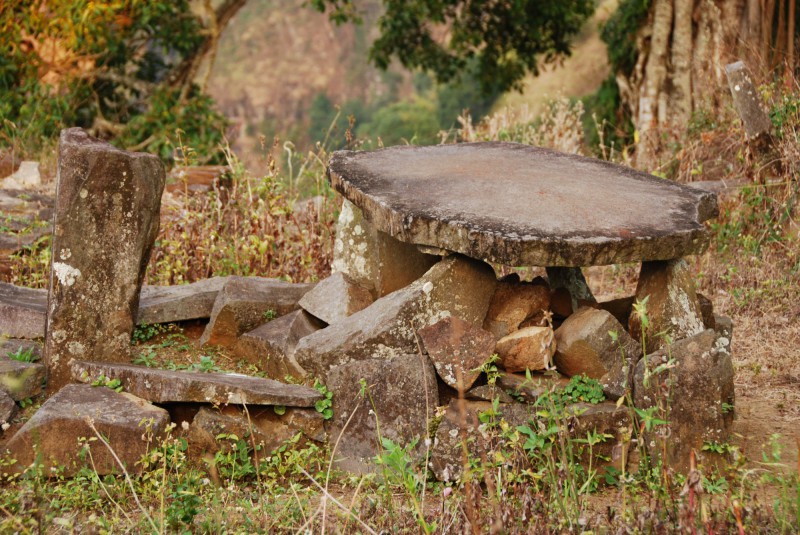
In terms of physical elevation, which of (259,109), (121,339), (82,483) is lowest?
(259,109)

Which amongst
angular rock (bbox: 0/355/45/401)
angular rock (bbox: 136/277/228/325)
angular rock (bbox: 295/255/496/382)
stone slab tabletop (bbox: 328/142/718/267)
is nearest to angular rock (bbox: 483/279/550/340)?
angular rock (bbox: 295/255/496/382)

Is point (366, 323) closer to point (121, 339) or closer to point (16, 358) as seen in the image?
point (121, 339)

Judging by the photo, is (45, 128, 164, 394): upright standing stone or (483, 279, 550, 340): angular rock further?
(483, 279, 550, 340): angular rock

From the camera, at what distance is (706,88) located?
973cm

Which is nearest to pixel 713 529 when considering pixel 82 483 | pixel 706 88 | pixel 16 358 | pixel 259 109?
pixel 82 483

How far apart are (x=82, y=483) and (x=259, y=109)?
5570 cm

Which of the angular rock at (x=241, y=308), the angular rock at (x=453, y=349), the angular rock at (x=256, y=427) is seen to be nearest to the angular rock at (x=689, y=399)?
the angular rock at (x=453, y=349)

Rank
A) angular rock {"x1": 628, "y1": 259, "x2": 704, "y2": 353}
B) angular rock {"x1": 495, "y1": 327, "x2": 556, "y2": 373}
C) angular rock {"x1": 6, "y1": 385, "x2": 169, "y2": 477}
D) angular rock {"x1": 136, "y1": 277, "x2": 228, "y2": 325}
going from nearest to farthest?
angular rock {"x1": 6, "y1": 385, "x2": 169, "y2": 477}, angular rock {"x1": 495, "y1": 327, "x2": 556, "y2": 373}, angular rock {"x1": 628, "y1": 259, "x2": 704, "y2": 353}, angular rock {"x1": 136, "y1": 277, "x2": 228, "y2": 325}

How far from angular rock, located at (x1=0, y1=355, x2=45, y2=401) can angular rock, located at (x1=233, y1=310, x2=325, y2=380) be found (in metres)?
0.99

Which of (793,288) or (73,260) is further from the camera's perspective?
(793,288)

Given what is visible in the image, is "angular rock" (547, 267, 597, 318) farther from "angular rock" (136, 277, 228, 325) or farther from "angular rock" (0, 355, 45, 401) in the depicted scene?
"angular rock" (0, 355, 45, 401)

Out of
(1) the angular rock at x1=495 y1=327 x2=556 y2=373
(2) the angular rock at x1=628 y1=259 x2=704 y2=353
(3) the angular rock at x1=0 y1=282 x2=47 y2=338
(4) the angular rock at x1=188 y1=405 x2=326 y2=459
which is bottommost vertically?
(4) the angular rock at x1=188 y1=405 x2=326 y2=459

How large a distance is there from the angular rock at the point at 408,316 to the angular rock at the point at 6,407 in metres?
1.26

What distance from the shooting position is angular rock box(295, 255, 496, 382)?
440 centimetres
